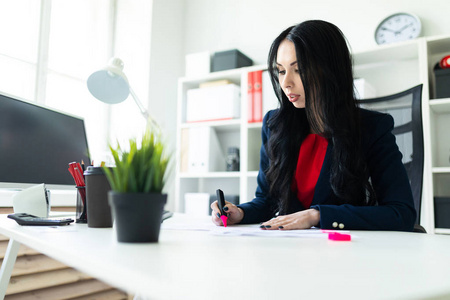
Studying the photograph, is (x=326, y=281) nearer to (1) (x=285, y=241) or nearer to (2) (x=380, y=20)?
(1) (x=285, y=241)

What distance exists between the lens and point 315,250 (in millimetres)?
560

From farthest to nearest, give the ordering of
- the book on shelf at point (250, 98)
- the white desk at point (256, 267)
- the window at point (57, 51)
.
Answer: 1. the book on shelf at point (250, 98)
2. the window at point (57, 51)
3. the white desk at point (256, 267)

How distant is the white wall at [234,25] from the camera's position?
2.65 metres

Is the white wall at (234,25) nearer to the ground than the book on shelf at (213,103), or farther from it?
farther from it

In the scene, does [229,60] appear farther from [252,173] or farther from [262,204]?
[262,204]

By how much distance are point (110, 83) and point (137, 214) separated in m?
0.93

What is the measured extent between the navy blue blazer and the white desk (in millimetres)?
310

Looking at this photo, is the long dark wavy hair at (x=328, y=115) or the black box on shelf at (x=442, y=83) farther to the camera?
the black box on shelf at (x=442, y=83)

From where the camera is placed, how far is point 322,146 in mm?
1336

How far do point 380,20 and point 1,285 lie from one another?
105 inches

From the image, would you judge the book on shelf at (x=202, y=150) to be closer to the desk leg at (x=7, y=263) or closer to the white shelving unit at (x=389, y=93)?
the white shelving unit at (x=389, y=93)

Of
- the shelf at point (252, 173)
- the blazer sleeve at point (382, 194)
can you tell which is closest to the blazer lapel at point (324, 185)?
the blazer sleeve at point (382, 194)

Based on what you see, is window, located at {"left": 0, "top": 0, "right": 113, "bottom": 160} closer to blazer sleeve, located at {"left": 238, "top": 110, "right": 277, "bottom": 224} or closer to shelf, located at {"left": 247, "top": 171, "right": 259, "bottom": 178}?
shelf, located at {"left": 247, "top": 171, "right": 259, "bottom": 178}

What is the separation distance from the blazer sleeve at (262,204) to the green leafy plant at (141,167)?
0.65 m
